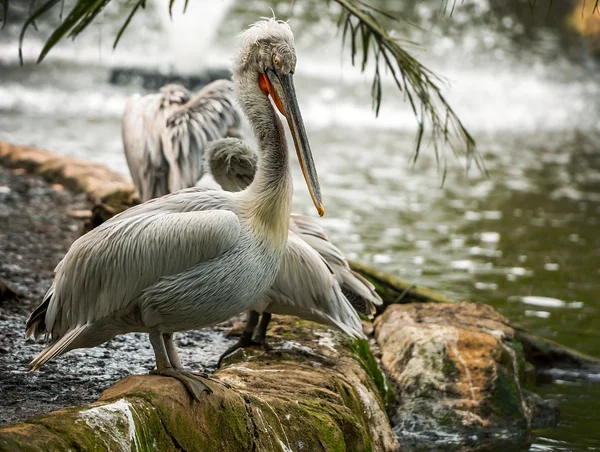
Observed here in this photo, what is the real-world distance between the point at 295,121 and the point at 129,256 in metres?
0.79

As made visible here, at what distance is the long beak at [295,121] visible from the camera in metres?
3.20

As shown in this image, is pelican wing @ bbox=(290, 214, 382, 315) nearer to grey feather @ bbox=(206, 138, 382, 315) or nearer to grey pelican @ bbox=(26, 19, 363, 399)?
grey feather @ bbox=(206, 138, 382, 315)

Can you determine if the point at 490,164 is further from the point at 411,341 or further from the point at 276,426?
the point at 276,426

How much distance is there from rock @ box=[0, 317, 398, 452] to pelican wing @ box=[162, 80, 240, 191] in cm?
150

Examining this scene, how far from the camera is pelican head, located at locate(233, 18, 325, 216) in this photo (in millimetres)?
3213

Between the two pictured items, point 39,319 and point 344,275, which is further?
point 344,275

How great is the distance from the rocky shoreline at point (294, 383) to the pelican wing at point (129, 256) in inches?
12.6

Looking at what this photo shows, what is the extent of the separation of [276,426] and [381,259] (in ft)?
15.7

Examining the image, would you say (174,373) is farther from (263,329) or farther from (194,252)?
(263,329)

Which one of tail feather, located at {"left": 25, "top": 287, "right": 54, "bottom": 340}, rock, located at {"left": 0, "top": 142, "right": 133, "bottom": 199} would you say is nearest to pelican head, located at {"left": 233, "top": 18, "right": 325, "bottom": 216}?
tail feather, located at {"left": 25, "top": 287, "right": 54, "bottom": 340}

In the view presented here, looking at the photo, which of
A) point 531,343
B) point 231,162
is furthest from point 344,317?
point 531,343

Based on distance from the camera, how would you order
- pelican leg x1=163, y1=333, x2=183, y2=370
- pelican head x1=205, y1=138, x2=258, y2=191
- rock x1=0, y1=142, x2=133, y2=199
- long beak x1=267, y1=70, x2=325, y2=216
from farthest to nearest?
rock x1=0, y1=142, x2=133, y2=199 < pelican head x1=205, y1=138, x2=258, y2=191 < pelican leg x1=163, y1=333, x2=183, y2=370 < long beak x1=267, y1=70, x2=325, y2=216

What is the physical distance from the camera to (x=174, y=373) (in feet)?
9.97

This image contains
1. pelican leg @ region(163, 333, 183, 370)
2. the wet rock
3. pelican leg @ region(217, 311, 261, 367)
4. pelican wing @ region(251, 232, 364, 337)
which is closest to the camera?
pelican leg @ region(163, 333, 183, 370)
